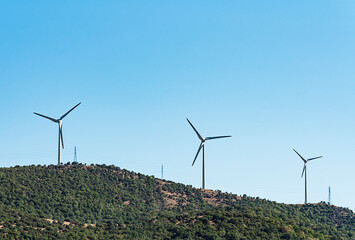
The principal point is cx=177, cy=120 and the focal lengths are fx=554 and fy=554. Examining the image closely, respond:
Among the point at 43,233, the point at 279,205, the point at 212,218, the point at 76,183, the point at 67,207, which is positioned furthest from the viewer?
the point at 279,205

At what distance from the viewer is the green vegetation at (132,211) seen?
107 metres

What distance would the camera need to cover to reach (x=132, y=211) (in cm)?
15225

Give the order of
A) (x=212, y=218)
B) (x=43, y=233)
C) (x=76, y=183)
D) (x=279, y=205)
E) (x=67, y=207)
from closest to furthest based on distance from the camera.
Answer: (x=43, y=233) < (x=212, y=218) < (x=67, y=207) < (x=76, y=183) < (x=279, y=205)

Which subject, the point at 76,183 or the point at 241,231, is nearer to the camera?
the point at 241,231

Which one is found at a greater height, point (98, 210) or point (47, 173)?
point (47, 173)

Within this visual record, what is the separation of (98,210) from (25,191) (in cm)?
2006

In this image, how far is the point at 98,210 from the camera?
484ft

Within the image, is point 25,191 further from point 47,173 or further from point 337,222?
point 337,222

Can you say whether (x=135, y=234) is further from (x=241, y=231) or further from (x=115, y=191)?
(x=115, y=191)

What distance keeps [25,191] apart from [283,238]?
73.3 metres

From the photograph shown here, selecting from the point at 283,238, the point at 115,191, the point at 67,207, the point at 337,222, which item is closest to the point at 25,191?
the point at 67,207

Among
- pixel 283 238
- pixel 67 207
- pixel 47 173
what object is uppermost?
pixel 47 173

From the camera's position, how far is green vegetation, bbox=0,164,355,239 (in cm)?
10656

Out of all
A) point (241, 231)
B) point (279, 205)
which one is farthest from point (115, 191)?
point (241, 231)
